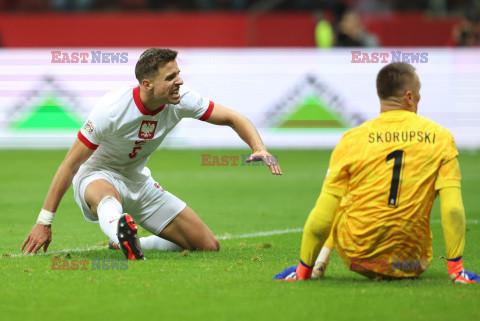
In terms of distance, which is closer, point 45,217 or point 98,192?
point 45,217

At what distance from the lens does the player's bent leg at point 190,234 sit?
7.05 m

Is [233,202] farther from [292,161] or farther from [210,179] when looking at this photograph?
[292,161]

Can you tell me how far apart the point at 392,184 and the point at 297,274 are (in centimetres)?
87

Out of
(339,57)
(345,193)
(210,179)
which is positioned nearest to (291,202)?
(210,179)

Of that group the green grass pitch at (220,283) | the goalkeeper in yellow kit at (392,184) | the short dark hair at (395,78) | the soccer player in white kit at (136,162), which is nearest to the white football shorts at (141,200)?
the soccer player in white kit at (136,162)

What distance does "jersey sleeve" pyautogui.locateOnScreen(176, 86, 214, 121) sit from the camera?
6.91 meters

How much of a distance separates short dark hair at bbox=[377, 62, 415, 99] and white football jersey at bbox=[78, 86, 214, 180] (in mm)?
2066

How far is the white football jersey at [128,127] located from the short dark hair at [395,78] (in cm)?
207

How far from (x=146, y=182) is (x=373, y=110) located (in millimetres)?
9270

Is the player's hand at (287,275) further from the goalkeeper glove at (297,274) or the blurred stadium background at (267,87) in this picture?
the blurred stadium background at (267,87)

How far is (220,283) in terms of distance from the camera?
548cm
